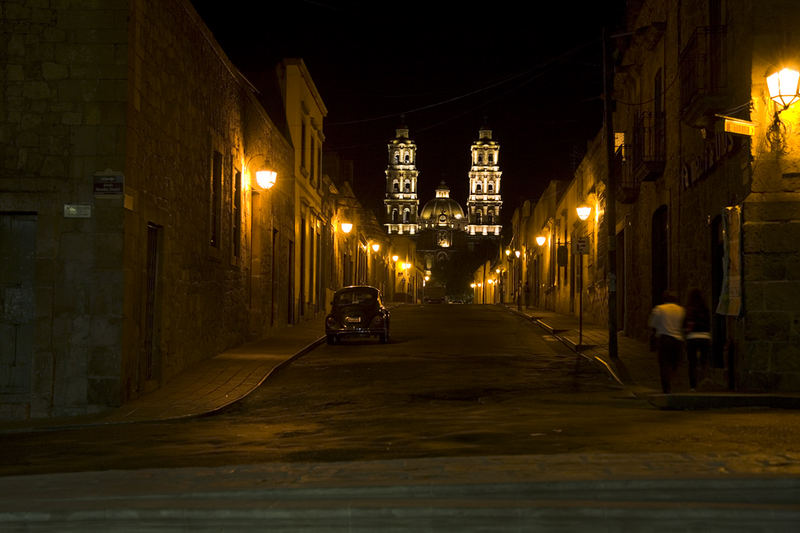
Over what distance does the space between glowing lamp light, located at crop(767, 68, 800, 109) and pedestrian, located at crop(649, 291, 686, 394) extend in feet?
10.2

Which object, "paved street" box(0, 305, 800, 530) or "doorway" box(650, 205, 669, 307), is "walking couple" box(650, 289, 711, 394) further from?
"doorway" box(650, 205, 669, 307)

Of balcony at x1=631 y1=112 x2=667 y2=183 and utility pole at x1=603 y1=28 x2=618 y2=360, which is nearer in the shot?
utility pole at x1=603 y1=28 x2=618 y2=360

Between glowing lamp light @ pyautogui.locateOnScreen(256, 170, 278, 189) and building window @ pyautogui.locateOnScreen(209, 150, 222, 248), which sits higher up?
glowing lamp light @ pyautogui.locateOnScreen(256, 170, 278, 189)

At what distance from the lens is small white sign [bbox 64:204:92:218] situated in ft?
41.9

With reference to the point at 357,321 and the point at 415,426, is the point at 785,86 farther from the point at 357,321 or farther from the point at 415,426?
the point at 357,321

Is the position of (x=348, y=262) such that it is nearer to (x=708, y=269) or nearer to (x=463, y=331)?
(x=463, y=331)

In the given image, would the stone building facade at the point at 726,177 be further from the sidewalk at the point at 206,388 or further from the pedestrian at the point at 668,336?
the sidewalk at the point at 206,388

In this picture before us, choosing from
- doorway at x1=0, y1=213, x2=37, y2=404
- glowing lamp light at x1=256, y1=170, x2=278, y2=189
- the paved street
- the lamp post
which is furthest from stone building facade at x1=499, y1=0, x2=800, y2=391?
doorway at x1=0, y1=213, x2=37, y2=404

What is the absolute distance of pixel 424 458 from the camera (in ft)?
26.9

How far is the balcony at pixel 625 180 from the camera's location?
23438 millimetres

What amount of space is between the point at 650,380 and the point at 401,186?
167 meters

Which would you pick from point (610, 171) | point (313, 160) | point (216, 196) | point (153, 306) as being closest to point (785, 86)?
point (610, 171)

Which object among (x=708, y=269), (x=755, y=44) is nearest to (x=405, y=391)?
(x=708, y=269)

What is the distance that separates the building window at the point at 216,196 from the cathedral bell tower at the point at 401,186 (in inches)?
6202
